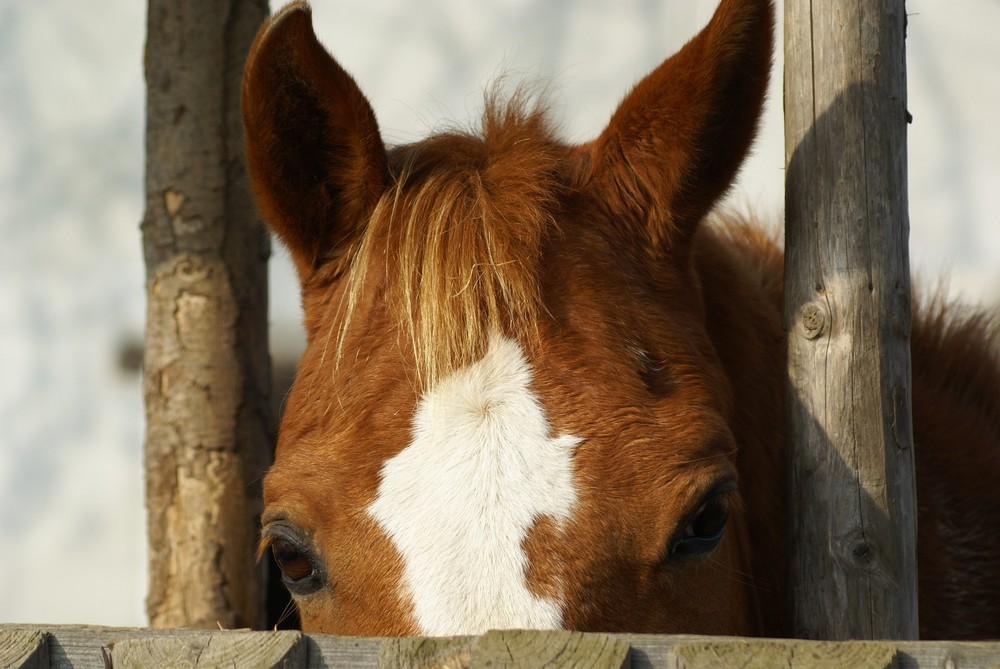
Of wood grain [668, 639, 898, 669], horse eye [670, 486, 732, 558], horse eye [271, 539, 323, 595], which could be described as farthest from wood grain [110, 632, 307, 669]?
horse eye [670, 486, 732, 558]

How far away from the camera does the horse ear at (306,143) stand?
1887 millimetres

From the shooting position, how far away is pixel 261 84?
1918 millimetres

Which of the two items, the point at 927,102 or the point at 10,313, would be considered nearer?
the point at 10,313

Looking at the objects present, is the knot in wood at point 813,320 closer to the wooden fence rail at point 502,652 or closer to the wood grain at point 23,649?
the wooden fence rail at point 502,652

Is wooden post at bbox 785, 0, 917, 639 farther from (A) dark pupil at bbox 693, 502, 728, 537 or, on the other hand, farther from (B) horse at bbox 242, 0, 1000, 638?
(A) dark pupil at bbox 693, 502, 728, 537

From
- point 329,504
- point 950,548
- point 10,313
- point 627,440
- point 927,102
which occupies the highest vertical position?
point 927,102

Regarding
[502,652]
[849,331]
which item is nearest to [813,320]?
[849,331]

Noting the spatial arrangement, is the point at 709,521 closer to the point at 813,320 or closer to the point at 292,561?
the point at 813,320

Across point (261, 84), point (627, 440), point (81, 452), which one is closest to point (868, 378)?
point (627, 440)

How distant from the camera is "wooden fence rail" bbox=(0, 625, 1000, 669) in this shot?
4.25 ft

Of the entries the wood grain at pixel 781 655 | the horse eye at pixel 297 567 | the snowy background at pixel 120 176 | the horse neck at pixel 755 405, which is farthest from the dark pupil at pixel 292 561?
the snowy background at pixel 120 176

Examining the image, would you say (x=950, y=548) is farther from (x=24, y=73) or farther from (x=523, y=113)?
(x=24, y=73)

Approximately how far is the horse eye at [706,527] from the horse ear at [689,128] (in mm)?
562

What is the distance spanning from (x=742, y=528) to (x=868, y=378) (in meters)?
0.40
